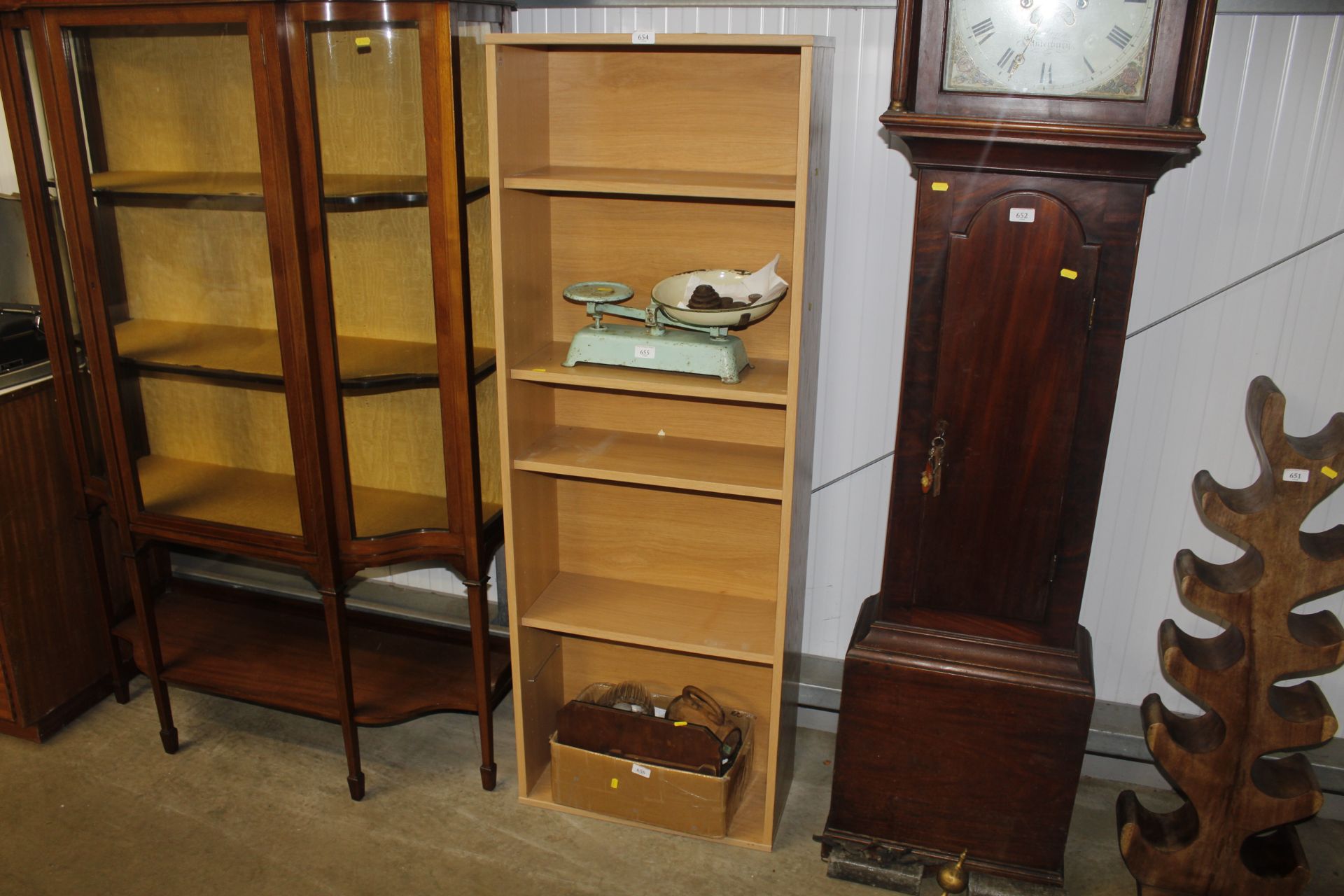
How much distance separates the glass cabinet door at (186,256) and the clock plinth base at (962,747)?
139 cm

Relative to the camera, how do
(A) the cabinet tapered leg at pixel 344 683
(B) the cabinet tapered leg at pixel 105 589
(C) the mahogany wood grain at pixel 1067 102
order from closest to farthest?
1. (C) the mahogany wood grain at pixel 1067 102
2. (A) the cabinet tapered leg at pixel 344 683
3. (B) the cabinet tapered leg at pixel 105 589

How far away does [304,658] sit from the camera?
2.79 m

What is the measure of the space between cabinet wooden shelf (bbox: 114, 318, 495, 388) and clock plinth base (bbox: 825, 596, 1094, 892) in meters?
1.14

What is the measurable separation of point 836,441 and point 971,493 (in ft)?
1.73

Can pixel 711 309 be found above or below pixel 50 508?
above

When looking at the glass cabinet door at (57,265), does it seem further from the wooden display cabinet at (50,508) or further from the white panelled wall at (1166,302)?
the white panelled wall at (1166,302)

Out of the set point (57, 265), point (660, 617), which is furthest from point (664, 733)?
point (57, 265)

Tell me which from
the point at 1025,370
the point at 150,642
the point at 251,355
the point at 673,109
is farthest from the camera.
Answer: the point at 150,642

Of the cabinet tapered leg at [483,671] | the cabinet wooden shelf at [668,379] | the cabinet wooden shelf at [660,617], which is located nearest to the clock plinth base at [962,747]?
the cabinet wooden shelf at [660,617]

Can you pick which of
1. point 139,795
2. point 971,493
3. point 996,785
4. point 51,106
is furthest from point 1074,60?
point 139,795

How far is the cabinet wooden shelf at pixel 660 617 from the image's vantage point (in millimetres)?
2352

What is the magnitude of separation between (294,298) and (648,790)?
4.47 feet

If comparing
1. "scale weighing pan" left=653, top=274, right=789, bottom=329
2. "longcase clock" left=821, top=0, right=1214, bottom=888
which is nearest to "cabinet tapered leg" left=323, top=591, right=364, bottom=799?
"scale weighing pan" left=653, top=274, right=789, bottom=329

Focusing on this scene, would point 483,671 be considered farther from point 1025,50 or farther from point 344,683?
point 1025,50
